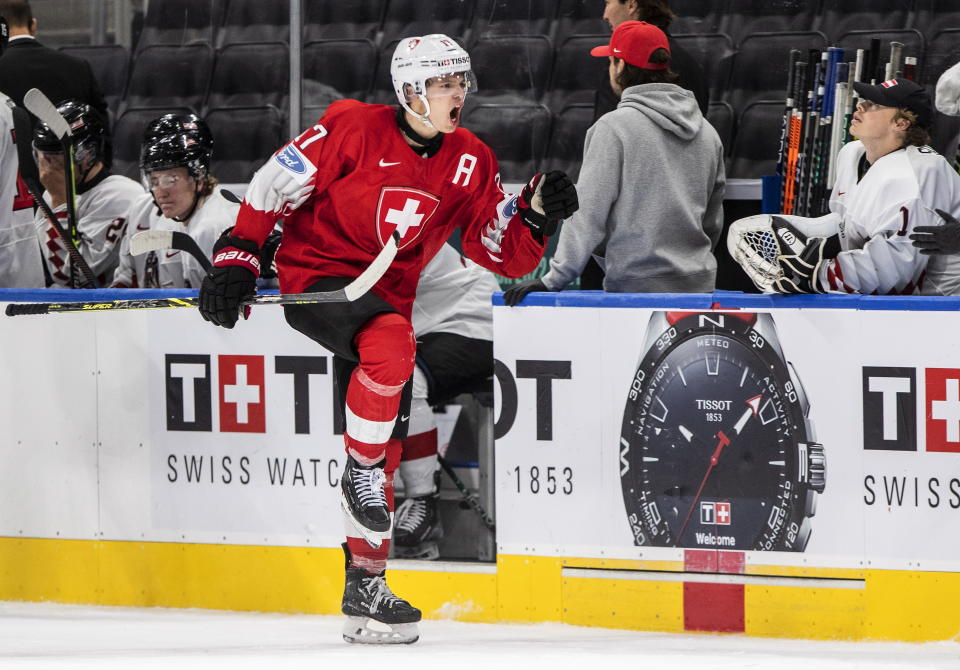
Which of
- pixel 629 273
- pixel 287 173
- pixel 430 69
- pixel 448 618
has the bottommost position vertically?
pixel 448 618

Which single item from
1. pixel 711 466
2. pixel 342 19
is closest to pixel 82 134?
pixel 342 19

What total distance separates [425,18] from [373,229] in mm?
1942

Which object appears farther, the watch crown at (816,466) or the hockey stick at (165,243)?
the hockey stick at (165,243)

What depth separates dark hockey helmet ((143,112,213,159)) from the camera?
12.3ft

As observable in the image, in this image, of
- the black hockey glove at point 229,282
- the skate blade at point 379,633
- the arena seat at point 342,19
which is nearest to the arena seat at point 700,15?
the arena seat at point 342,19

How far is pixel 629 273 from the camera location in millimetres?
3248

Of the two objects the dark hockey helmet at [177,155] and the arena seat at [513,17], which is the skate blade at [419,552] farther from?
the arena seat at [513,17]

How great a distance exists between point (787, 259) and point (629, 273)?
1.38 feet

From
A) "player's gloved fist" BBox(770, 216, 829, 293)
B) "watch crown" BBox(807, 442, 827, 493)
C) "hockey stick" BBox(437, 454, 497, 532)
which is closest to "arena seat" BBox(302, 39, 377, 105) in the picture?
"hockey stick" BBox(437, 454, 497, 532)

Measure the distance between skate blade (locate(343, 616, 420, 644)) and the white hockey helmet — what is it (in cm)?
108

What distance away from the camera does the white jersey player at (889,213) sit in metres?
2.93

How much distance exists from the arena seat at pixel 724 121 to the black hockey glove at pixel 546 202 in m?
1.76

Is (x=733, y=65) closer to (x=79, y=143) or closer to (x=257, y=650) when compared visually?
(x=79, y=143)

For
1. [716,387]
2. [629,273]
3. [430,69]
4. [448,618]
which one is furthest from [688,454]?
[430,69]
